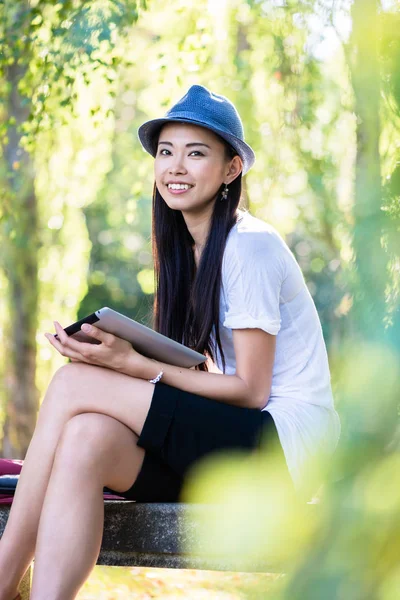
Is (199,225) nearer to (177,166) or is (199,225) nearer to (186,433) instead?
(177,166)

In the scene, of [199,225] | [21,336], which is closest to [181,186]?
[199,225]

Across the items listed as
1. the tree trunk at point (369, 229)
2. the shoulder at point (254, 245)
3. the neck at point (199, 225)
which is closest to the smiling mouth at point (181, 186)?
the neck at point (199, 225)

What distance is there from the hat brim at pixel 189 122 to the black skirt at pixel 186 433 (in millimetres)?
812

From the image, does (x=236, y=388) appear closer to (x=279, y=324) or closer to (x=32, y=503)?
(x=279, y=324)

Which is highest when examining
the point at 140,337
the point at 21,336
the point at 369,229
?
the point at 369,229

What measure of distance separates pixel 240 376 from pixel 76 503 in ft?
1.86

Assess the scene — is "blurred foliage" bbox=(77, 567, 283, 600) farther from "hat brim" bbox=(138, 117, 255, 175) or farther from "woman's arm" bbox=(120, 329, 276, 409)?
"hat brim" bbox=(138, 117, 255, 175)

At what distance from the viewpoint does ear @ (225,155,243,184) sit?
2672mm

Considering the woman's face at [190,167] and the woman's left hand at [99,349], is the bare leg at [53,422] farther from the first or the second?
the woman's face at [190,167]

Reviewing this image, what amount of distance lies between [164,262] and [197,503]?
828mm

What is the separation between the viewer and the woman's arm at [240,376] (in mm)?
2275

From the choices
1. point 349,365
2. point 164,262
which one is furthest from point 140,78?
point 349,365

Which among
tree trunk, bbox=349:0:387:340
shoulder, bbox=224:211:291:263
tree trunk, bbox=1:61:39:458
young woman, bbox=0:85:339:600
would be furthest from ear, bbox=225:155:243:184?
tree trunk, bbox=1:61:39:458

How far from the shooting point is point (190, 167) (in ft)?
8.48
